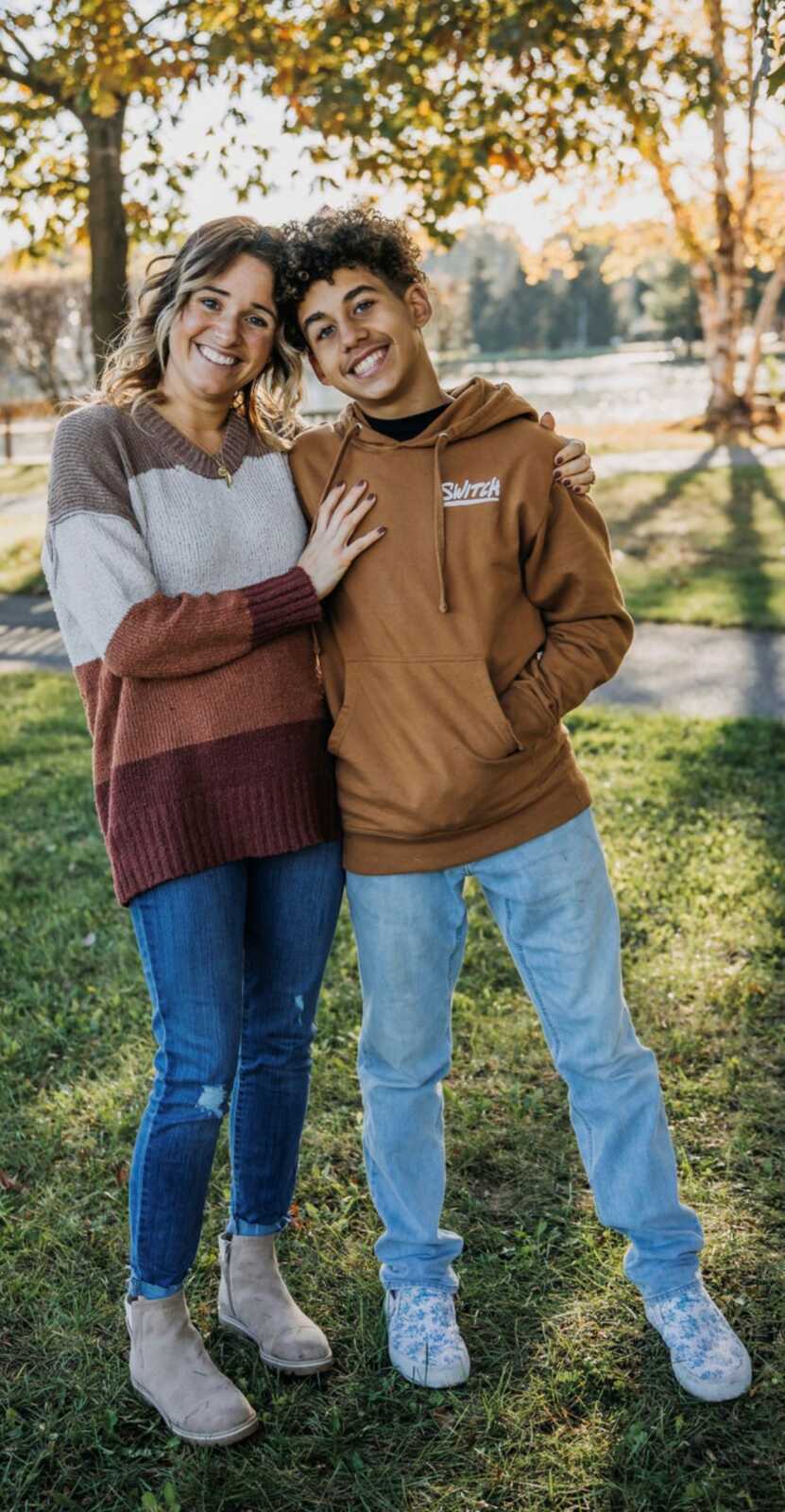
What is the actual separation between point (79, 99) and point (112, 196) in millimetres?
1234

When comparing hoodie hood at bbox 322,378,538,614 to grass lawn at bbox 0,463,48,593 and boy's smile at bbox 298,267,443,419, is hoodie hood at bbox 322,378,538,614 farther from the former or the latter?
grass lawn at bbox 0,463,48,593

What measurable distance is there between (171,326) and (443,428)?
0.55 m

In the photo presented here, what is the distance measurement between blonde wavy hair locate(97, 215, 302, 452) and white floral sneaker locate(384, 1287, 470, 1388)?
5.72 feet

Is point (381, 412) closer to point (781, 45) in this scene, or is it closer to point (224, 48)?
point (781, 45)

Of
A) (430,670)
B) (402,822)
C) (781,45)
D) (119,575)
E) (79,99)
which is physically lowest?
(402,822)

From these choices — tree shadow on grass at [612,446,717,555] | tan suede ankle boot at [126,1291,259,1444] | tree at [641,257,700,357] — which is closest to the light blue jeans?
tan suede ankle boot at [126,1291,259,1444]

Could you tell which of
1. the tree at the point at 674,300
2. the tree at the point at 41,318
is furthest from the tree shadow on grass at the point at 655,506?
the tree at the point at 674,300

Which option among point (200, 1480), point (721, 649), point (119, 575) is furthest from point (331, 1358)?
point (721, 649)

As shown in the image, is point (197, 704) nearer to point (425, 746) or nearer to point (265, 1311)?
point (425, 746)

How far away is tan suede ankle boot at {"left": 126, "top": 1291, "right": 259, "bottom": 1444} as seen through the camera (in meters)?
A: 2.42

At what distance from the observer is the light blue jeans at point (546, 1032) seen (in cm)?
253

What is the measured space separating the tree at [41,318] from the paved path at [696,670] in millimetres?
20421

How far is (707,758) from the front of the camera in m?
6.07

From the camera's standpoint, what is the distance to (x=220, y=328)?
244 cm
